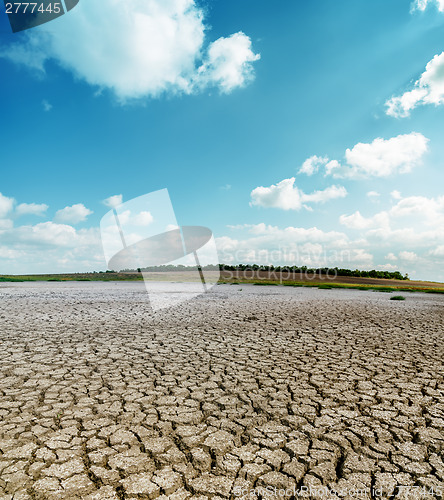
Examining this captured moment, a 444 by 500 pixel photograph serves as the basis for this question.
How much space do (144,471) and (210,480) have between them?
18.3 inches

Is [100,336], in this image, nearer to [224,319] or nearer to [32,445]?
[224,319]

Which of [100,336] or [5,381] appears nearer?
[5,381]

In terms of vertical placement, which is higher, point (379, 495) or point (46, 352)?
point (46, 352)

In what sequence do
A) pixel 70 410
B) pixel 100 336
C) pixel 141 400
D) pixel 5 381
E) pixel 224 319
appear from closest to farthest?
pixel 70 410
pixel 141 400
pixel 5 381
pixel 100 336
pixel 224 319

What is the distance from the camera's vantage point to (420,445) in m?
2.55

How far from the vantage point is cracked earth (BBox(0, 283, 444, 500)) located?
6.94 ft

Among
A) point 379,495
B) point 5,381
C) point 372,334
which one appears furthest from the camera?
point 372,334

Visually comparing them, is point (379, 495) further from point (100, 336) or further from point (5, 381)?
point (100, 336)

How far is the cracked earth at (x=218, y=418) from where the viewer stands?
2115mm

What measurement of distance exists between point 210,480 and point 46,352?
3978mm

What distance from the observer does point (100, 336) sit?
622 centimetres

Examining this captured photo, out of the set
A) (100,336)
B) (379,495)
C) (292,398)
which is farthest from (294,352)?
(100,336)

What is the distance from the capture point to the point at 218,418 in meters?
2.91

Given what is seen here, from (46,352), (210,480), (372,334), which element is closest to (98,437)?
(210,480)
